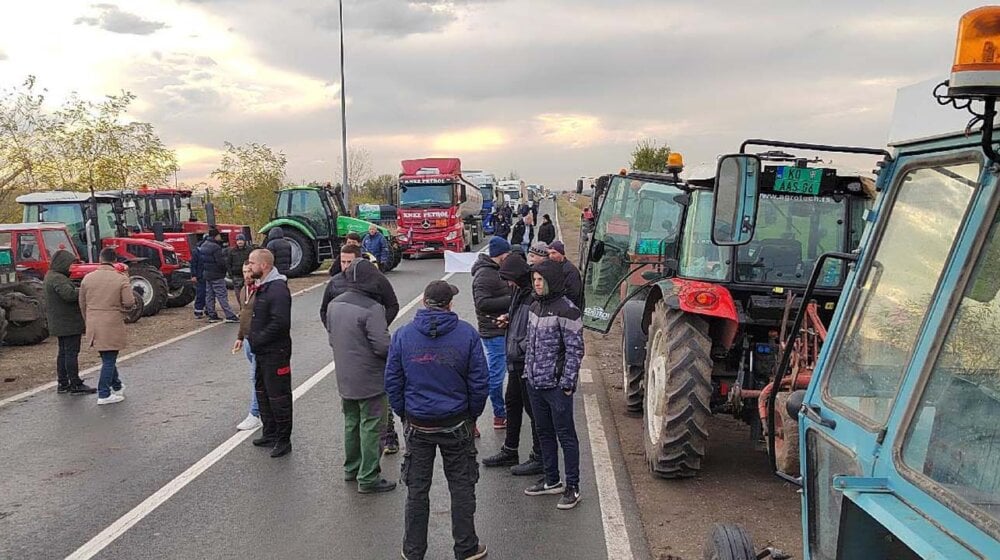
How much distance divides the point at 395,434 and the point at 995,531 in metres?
5.55

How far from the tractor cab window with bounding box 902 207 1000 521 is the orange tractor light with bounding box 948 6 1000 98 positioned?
0.37m

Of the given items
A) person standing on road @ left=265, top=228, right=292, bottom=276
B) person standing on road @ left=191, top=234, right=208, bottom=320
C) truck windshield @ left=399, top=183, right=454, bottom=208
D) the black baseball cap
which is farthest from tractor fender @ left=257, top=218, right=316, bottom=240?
the black baseball cap

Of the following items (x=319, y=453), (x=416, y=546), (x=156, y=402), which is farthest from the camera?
(x=156, y=402)

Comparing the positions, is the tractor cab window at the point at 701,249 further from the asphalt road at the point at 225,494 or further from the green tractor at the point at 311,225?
the green tractor at the point at 311,225

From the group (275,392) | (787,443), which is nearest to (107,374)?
(275,392)

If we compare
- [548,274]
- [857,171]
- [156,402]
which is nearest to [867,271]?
[548,274]

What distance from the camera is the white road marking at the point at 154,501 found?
196 inches

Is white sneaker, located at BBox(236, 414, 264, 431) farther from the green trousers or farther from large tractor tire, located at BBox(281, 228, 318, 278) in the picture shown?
large tractor tire, located at BBox(281, 228, 318, 278)

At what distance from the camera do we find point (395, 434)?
687 cm

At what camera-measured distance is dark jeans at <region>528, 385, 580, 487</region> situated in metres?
5.52

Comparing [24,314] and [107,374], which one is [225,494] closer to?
[107,374]

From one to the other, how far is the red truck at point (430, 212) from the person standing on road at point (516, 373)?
65.4 feet

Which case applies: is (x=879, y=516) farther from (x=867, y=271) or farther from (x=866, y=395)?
(x=867, y=271)

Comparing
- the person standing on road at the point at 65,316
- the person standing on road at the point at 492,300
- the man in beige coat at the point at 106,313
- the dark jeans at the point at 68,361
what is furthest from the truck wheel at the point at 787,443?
the dark jeans at the point at 68,361
